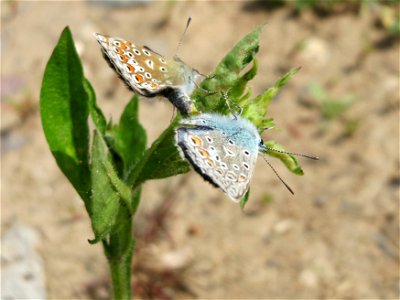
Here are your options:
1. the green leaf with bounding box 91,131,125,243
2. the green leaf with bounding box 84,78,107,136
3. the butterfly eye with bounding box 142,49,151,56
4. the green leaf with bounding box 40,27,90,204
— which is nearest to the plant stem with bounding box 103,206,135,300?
the green leaf with bounding box 91,131,125,243

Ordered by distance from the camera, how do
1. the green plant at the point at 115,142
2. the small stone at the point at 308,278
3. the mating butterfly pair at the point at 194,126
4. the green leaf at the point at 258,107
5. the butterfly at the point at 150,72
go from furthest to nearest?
the small stone at the point at 308,278 < the green leaf at the point at 258,107 < the green plant at the point at 115,142 < the butterfly at the point at 150,72 < the mating butterfly pair at the point at 194,126

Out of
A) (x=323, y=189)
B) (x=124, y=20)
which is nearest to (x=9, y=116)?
(x=124, y=20)

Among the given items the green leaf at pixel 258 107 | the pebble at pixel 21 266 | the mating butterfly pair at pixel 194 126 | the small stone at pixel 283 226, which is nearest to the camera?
the mating butterfly pair at pixel 194 126

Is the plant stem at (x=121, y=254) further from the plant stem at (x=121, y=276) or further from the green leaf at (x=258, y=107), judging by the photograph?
the green leaf at (x=258, y=107)

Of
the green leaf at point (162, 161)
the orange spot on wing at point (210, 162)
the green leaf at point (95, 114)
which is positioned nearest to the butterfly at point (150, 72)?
the green leaf at point (162, 161)

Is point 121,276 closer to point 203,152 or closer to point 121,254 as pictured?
point 121,254

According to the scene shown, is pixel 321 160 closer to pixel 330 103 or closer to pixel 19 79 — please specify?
pixel 330 103

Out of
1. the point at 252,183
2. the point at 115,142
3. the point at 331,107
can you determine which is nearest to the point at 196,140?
the point at 115,142
